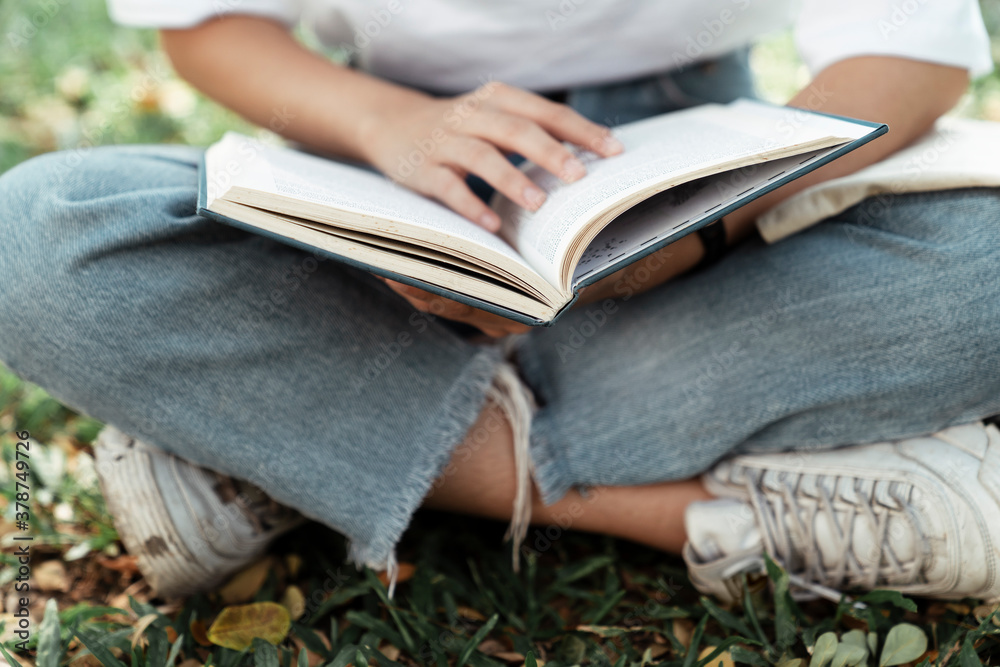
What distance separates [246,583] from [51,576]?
0.27 m

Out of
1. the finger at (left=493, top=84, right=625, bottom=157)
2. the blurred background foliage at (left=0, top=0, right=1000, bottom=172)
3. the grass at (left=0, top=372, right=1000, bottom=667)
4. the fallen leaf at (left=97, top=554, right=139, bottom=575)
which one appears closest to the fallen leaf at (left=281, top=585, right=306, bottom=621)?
the grass at (left=0, top=372, right=1000, bottom=667)

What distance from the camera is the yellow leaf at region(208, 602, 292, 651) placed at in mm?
890

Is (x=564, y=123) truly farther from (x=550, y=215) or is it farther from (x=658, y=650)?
(x=658, y=650)

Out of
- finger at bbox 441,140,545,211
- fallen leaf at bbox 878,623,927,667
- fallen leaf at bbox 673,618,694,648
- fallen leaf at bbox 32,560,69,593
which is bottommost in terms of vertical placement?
fallen leaf at bbox 32,560,69,593

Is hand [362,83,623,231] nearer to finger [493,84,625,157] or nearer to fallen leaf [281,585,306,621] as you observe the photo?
finger [493,84,625,157]

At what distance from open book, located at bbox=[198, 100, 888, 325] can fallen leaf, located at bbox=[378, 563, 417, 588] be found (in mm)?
479

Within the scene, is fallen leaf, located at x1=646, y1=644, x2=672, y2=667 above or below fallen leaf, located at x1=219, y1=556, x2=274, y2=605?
above

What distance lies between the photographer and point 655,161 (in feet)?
2.32

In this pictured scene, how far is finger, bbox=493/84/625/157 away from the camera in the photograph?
825 mm

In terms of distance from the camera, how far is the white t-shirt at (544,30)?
1021mm

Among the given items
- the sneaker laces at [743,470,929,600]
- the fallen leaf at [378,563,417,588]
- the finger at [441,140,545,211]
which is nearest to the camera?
the finger at [441,140,545,211]

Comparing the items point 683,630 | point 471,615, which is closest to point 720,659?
point 683,630

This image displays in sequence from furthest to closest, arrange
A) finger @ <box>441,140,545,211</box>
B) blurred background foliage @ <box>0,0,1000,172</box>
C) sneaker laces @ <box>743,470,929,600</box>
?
1. blurred background foliage @ <box>0,0,1000,172</box>
2. sneaker laces @ <box>743,470,929,600</box>
3. finger @ <box>441,140,545,211</box>

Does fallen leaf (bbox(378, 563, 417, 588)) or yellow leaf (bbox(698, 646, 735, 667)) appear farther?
fallen leaf (bbox(378, 563, 417, 588))
